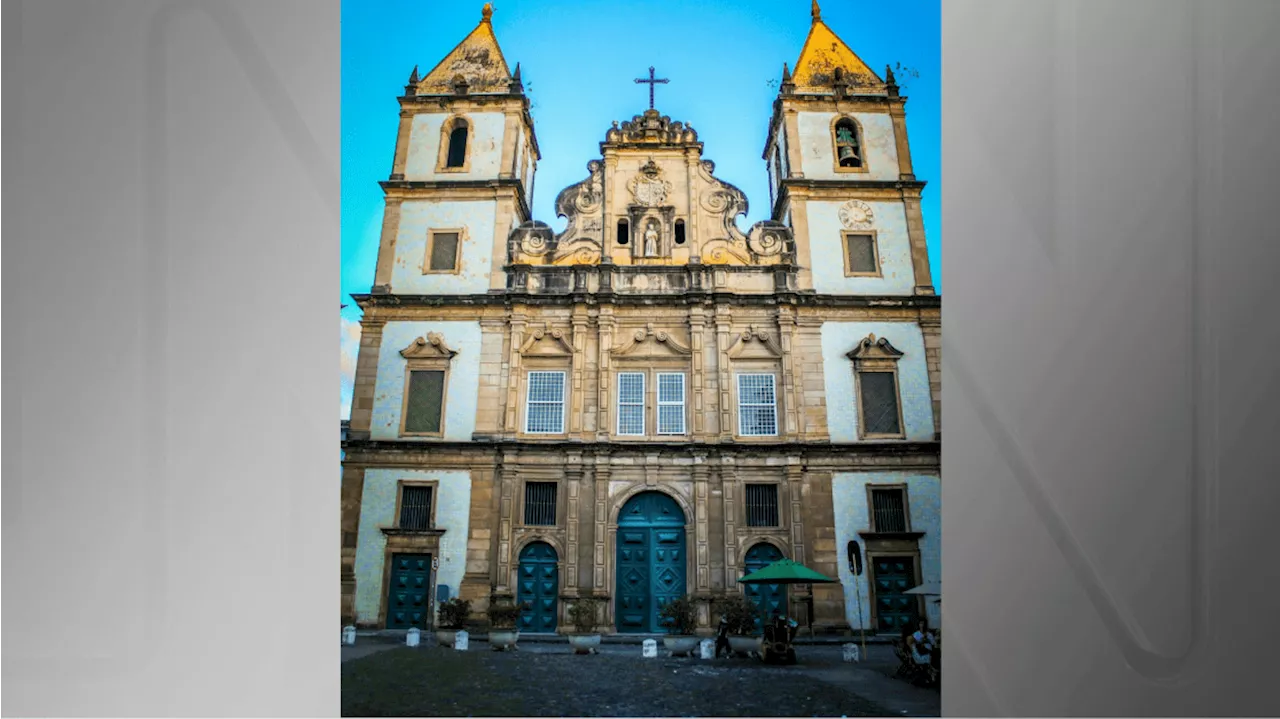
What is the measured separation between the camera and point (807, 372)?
10805 millimetres

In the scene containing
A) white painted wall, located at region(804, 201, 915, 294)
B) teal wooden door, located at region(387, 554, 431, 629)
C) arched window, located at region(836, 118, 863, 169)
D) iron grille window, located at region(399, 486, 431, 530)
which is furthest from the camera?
arched window, located at region(836, 118, 863, 169)

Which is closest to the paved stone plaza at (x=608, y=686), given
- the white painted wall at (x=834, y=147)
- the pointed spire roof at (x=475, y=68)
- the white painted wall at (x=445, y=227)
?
the white painted wall at (x=445, y=227)

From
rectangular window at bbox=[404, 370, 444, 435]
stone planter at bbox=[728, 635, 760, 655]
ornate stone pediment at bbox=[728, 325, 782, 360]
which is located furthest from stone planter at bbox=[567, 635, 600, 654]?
ornate stone pediment at bbox=[728, 325, 782, 360]

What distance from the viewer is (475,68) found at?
41.3 ft

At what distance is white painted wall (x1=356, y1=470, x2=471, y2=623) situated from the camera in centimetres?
976

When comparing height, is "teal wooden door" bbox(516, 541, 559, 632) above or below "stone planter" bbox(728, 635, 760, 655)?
above

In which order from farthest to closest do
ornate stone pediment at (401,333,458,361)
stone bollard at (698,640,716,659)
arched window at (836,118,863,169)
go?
arched window at (836,118,863,169) < ornate stone pediment at (401,333,458,361) < stone bollard at (698,640,716,659)

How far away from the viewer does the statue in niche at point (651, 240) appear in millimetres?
11490

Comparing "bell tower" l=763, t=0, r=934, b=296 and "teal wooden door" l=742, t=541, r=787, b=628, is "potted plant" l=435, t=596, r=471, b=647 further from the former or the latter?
"bell tower" l=763, t=0, r=934, b=296

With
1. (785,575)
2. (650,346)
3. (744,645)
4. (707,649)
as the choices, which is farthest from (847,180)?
(707,649)

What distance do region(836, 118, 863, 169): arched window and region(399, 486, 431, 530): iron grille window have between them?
8435mm

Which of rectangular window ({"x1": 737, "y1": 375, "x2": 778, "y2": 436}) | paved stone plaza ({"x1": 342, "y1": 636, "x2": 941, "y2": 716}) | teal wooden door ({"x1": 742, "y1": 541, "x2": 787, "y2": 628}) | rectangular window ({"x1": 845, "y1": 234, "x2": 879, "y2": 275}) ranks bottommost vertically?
paved stone plaza ({"x1": 342, "y1": 636, "x2": 941, "y2": 716})
